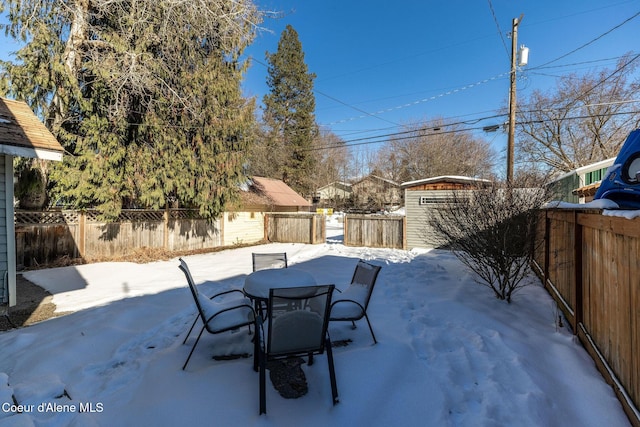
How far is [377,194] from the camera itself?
2844cm

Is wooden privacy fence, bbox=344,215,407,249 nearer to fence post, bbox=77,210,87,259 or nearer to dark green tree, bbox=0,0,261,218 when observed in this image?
dark green tree, bbox=0,0,261,218

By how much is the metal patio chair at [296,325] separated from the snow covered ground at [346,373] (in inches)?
13.3

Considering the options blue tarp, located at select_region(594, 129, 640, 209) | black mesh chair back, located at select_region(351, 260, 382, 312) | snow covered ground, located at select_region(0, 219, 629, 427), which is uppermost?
blue tarp, located at select_region(594, 129, 640, 209)

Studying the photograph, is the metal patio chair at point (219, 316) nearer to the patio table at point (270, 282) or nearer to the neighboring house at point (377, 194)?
the patio table at point (270, 282)

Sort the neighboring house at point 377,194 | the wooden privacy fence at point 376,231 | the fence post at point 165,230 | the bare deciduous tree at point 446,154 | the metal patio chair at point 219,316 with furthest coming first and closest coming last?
the neighboring house at point 377,194
the bare deciduous tree at point 446,154
the wooden privacy fence at point 376,231
the fence post at point 165,230
the metal patio chair at point 219,316

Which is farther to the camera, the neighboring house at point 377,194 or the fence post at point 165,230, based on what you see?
the neighboring house at point 377,194

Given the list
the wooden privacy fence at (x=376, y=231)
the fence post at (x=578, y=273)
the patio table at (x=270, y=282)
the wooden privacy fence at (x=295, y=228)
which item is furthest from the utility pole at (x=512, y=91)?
the patio table at (x=270, y=282)

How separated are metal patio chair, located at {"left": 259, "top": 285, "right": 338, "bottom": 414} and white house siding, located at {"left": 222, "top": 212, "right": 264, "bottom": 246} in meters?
10.5

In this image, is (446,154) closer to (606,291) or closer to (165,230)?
(165,230)

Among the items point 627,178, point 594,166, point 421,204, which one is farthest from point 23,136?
point 594,166

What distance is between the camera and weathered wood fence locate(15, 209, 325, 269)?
7.10 meters

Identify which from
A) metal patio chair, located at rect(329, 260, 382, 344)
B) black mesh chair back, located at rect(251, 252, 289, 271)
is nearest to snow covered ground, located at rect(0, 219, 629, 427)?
metal patio chair, located at rect(329, 260, 382, 344)

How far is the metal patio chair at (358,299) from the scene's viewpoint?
302 cm

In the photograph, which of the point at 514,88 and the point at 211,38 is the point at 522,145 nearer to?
the point at 514,88
